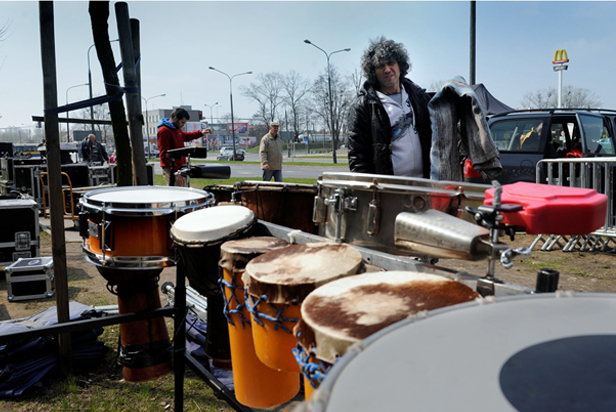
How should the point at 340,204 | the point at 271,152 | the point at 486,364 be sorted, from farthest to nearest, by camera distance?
the point at 271,152 → the point at 340,204 → the point at 486,364

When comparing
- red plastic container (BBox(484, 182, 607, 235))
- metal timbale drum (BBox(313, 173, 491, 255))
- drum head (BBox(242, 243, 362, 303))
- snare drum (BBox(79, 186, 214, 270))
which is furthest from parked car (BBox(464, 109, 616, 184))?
red plastic container (BBox(484, 182, 607, 235))

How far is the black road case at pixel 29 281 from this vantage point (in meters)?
4.64

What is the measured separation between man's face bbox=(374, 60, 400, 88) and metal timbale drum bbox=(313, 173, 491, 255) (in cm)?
115

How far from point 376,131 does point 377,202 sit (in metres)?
1.09

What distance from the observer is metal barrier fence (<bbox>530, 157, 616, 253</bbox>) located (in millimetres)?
6348

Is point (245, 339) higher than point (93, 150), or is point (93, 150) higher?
point (93, 150)

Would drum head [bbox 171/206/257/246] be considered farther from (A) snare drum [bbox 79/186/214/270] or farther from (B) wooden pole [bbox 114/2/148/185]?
(B) wooden pole [bbox 114/2/148/185]

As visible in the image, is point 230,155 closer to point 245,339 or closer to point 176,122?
point 176,122

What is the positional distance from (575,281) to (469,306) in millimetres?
4952

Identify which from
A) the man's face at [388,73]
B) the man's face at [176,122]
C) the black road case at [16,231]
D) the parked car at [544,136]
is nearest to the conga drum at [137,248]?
the man's face at [388,73]

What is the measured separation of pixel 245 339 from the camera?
6.41 feet

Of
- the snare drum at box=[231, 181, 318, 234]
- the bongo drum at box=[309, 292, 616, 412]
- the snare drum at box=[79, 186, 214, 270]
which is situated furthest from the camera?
the snare drum at box=[231, 181, 318, 234]

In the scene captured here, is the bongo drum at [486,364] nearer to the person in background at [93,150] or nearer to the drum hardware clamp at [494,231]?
the drum hardware clamp at [494,231]

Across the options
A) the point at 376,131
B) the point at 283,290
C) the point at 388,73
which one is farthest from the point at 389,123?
the point at 283,290
